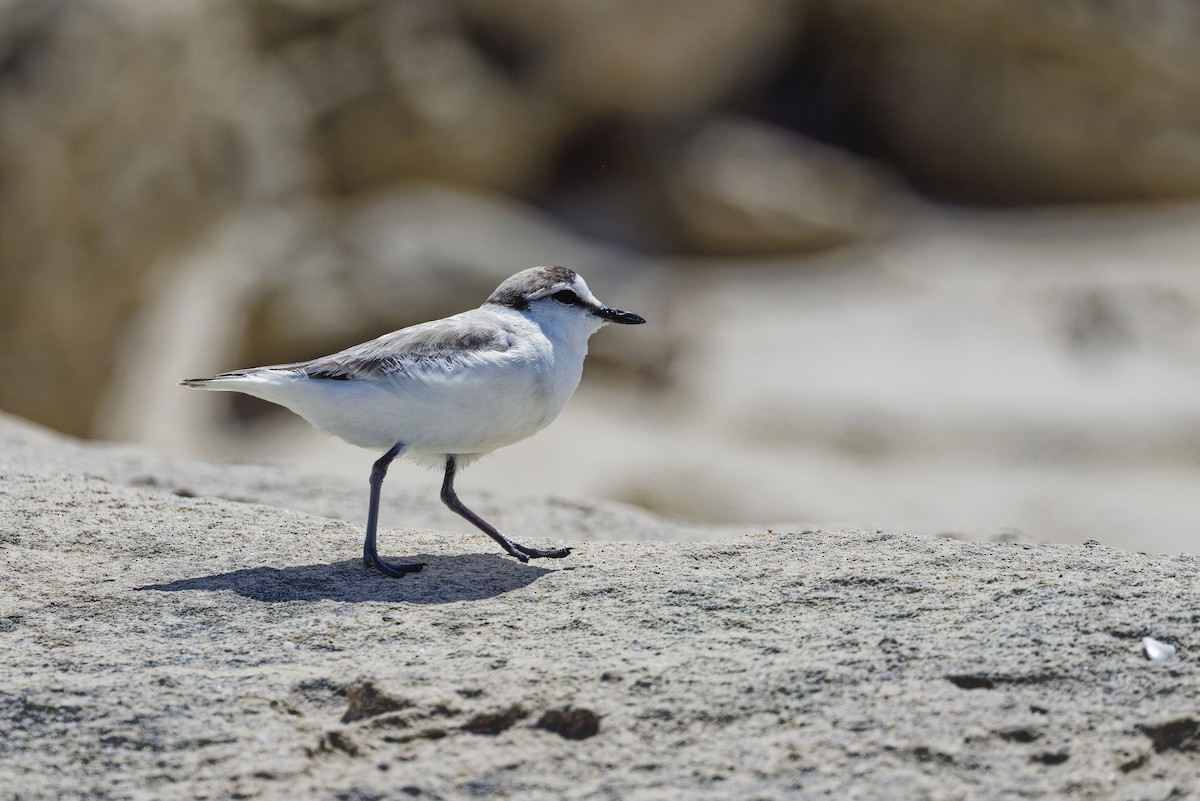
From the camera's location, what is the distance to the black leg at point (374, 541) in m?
5.57

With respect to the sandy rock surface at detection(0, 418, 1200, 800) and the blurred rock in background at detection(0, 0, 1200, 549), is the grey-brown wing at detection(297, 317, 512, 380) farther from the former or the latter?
the blurred rock in background at detection(0, 0, 1200, 549)

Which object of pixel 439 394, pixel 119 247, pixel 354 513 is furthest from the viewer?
pixel 119 247

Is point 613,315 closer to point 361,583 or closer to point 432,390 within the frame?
point 432,390

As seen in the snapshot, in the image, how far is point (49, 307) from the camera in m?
15.1

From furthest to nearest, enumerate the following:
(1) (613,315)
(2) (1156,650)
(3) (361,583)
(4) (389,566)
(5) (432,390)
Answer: (1) (613,315), (5) (432,390), (4) (389,566), (3) (361,583), (2) (1156,650)

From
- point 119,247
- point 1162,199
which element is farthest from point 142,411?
point 1162,199

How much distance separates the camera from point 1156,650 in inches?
174

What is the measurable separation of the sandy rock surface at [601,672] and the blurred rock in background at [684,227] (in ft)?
31.6

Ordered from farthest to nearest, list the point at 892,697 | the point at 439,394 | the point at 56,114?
the point at 56,114 < the point at 439,394 < the point at 892,697

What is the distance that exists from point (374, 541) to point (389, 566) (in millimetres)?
158

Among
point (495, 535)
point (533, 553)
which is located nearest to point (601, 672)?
point (533, 553)

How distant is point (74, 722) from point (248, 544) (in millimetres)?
1632

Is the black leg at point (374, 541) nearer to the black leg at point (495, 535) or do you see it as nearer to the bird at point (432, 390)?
the bird at point (432, 390)

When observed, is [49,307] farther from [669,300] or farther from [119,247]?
[669,300]
